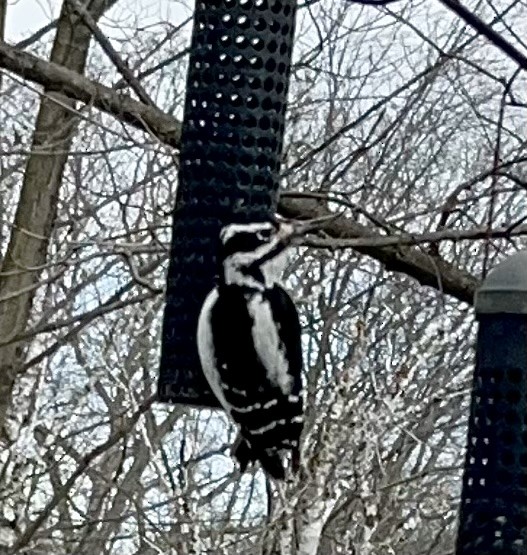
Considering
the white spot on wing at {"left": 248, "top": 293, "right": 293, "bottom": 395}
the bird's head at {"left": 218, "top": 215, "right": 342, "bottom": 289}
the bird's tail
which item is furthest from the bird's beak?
the bird's tail

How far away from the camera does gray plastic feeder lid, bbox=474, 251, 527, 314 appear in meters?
2.75

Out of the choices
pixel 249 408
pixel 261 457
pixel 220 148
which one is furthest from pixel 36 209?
pixel 249 408

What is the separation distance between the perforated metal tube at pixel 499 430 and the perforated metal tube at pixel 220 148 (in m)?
0.80

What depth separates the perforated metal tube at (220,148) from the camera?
3.54 metres

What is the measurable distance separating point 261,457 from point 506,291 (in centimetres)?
72

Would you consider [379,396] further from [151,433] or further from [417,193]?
[417,193]

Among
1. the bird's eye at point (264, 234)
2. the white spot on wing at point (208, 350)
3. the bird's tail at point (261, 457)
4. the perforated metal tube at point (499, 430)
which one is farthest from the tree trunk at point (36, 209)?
the perforated metal tube at point (499, 430)

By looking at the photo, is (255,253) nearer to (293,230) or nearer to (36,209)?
(293,230)

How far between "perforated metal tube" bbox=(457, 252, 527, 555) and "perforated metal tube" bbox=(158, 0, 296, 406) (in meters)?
A: 0.80

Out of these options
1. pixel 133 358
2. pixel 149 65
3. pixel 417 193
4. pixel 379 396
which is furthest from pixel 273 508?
pixel 417 193

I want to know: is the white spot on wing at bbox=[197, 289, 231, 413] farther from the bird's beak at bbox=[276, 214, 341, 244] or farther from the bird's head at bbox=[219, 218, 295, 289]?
the bird's beak at bbox=[276, 214, 341, 244]

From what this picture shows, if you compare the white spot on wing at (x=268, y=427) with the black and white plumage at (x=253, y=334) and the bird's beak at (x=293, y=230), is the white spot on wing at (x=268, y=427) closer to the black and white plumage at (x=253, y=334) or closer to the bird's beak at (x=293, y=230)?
the black and white plumage at (x=253, y=334)

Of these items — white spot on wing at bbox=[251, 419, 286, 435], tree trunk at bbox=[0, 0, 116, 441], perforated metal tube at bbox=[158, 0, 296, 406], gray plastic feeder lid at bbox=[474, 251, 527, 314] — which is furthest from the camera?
tree trunk at bbox=[0, 0, 116, 441]

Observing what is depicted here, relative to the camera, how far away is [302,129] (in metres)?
10.0
